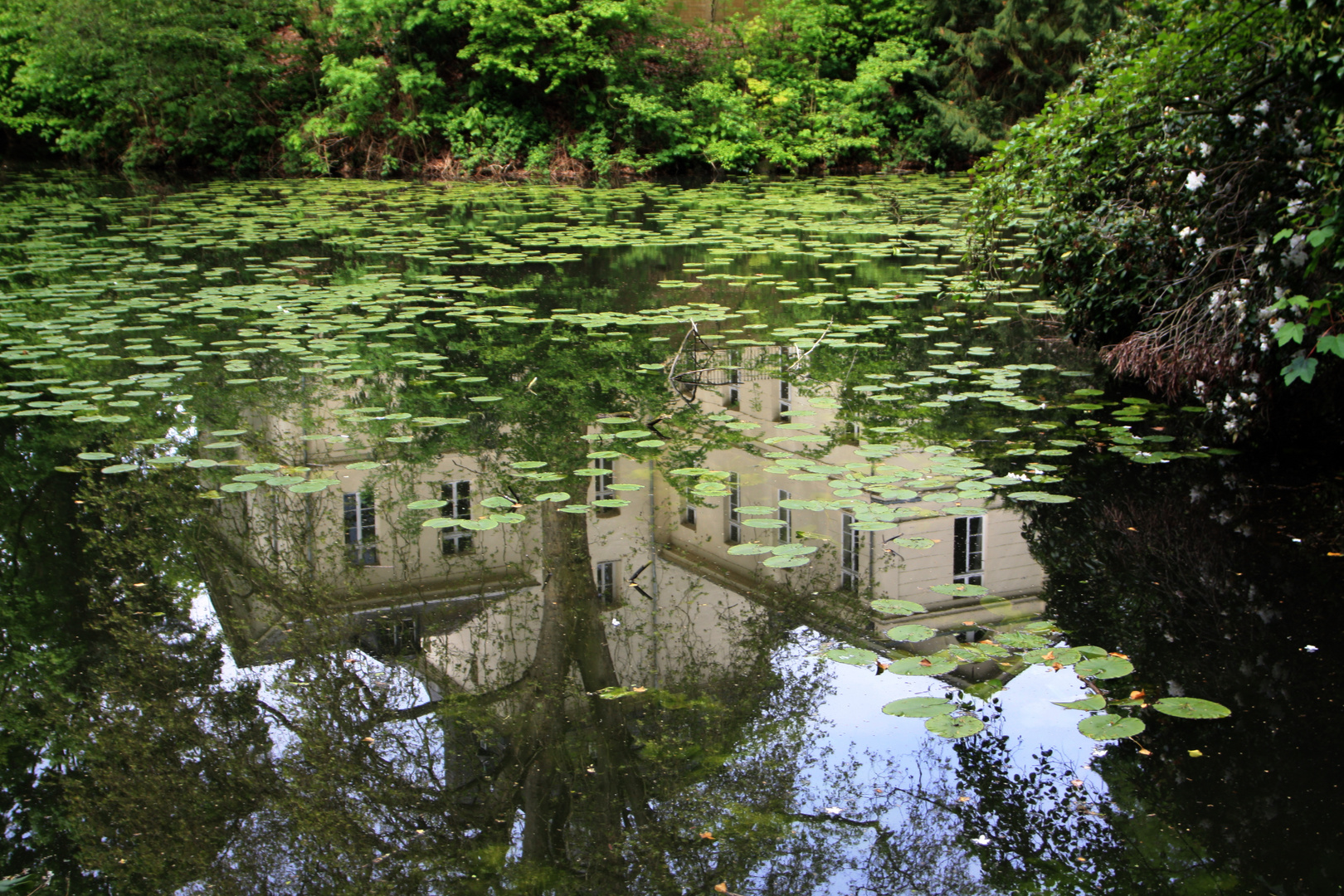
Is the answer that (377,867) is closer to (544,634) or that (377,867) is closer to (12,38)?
(544,634)

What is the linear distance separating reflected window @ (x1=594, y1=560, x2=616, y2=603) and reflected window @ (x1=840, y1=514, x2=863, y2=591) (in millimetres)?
825

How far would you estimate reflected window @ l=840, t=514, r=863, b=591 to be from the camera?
3.71 meters

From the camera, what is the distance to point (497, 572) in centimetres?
381

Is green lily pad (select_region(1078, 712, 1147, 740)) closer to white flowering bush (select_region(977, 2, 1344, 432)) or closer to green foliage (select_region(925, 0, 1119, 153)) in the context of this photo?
white flowering bush (select_region(977, 2, 1344, 432))

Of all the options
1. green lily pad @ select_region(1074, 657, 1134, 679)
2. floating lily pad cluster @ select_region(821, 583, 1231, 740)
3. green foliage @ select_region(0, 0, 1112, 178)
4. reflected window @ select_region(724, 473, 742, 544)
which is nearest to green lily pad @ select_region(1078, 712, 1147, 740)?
floating lily pad cluster @ select_region(821, 583, 1231, 740)

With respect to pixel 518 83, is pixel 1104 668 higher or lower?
lower

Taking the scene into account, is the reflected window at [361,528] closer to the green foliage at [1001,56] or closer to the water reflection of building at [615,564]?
the water reflection of building at [615,564]

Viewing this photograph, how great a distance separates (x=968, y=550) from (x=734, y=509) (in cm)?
96

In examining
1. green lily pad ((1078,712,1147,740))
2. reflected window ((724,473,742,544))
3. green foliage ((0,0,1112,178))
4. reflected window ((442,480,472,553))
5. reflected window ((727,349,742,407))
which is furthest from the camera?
green foliage ((0,0,1112,178))

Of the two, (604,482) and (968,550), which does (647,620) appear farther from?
(968,550)

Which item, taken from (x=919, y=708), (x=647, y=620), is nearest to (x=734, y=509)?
(x=647, y=620)

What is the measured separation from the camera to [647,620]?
139 inches

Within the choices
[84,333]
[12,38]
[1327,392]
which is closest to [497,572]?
[1327,392]

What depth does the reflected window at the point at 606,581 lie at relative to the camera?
3.69 metres
